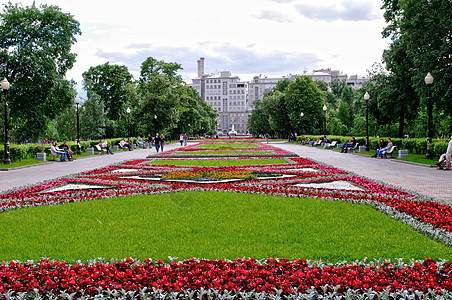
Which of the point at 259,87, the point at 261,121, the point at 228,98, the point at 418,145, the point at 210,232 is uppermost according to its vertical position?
the point at 259,87

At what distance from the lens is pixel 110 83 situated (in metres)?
61.4

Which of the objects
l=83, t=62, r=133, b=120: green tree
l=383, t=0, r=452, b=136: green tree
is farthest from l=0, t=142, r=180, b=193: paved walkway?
l=83, t=62, r=133, b=120: green tree

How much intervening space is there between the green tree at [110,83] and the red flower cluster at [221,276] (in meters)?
58.1

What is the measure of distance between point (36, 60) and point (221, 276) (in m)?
31.9

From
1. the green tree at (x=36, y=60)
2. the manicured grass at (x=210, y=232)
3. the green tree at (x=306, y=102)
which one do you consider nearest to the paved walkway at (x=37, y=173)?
the manicured grass at (x=210, y=232)

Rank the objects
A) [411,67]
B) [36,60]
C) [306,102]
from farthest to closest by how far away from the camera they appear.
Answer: [306,102] → [36,60] → [411,67]

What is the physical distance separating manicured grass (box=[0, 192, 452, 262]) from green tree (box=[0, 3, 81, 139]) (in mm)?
27423

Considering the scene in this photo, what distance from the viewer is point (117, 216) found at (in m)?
7.00

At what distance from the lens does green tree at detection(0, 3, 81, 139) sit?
31.1 metres

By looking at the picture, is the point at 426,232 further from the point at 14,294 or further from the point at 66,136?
the point at 66,136

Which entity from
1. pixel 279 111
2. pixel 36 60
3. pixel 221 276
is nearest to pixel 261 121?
pixel 279 111

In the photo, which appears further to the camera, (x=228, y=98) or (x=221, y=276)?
(x=228, y=98)

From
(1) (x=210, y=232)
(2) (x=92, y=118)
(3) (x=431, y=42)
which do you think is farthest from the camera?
(2) (x=92, y=118)

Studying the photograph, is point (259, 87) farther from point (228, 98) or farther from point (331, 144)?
point (331, 144)
